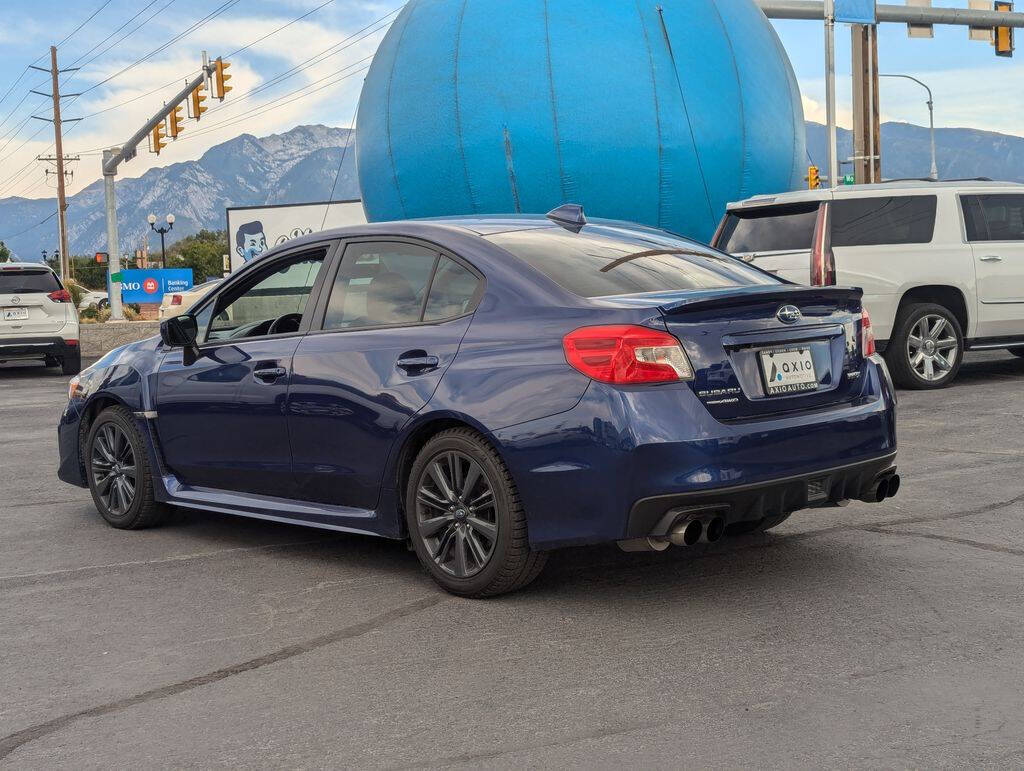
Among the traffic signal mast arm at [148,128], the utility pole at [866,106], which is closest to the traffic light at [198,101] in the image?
the traffic signal mast arm at [148,128]

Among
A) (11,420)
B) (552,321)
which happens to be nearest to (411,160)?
(11,420)

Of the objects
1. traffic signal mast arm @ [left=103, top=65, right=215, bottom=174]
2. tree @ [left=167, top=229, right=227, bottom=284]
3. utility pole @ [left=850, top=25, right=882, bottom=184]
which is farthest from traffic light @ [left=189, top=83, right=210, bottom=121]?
tree @ [left=167, top=229, right=227, bottom=284]

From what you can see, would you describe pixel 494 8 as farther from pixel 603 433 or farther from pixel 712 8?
pixel 603 433

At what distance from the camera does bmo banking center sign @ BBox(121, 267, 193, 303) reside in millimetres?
47812

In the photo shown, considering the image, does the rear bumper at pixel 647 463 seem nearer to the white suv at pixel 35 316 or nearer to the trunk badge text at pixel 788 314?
the trunk badge text at pixel 788 314

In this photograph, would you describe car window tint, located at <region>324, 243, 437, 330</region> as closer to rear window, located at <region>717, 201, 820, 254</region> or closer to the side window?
the side window

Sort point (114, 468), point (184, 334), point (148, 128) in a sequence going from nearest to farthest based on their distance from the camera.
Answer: point (184, 334)
point (114, 468)
point (148, 128)

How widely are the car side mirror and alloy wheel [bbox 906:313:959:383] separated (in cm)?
802

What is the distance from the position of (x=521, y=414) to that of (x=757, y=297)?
40.2 inches

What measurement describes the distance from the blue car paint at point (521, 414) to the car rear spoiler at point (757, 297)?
0.08ft

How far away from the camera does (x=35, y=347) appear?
19.0 m

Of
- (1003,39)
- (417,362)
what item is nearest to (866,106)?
(1003,39)

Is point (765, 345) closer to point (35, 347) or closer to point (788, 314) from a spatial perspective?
point (788, 314)

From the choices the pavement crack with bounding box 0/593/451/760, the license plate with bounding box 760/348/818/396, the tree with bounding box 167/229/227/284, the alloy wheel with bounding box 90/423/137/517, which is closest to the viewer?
the pavement crack with bounding box 0/593/451/760
